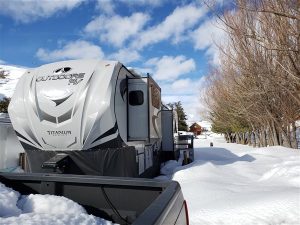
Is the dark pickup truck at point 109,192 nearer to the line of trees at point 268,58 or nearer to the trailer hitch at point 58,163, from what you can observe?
the trailer hitch at point 58,163

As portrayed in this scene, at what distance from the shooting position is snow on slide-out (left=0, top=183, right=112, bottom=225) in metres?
2.11

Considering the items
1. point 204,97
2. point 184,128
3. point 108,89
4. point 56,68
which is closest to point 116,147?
point 108,89

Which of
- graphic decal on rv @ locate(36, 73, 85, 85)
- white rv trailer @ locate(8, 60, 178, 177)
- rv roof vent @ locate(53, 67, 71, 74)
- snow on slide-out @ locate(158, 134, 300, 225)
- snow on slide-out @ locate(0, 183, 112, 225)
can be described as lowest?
snow on slide-out @ locate(158, 134, 300, 225)

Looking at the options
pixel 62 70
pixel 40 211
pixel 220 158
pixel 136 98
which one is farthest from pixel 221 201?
pixel 220 158

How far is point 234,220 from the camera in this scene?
15.9ft

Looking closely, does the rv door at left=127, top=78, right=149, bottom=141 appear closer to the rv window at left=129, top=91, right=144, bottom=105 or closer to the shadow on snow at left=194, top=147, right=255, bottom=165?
the rv window at left=129, top=91, right=144, bottom=105

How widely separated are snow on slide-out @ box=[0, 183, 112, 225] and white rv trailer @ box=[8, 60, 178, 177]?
437 cm

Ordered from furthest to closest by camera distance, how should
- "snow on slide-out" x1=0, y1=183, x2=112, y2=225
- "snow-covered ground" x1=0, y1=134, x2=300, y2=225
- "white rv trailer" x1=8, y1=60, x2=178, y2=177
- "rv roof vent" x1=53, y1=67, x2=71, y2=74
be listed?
1. "rv roof vent" x1=53, y1=67, x2=71, y2=74
2. "white rv trailer" x1=8, y1=60, x2=178, y2=177
3. "snow-covered ground" x1=0, y1=134, x2=300, y2=225
4. "snow on slide-out" x1=0, y1=183, x2=112, y2=225

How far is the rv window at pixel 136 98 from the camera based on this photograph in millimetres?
8242

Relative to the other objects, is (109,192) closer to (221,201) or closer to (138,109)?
(221,201)

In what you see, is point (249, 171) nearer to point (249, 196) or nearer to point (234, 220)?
point (249, 196)

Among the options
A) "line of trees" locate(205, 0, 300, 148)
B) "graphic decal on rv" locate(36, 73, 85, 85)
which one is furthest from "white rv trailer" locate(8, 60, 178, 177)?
"line of trees" locate(205, 0, 300, 148)

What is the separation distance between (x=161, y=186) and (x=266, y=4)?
9101mm

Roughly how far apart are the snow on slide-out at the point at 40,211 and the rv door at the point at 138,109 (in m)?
5.35
